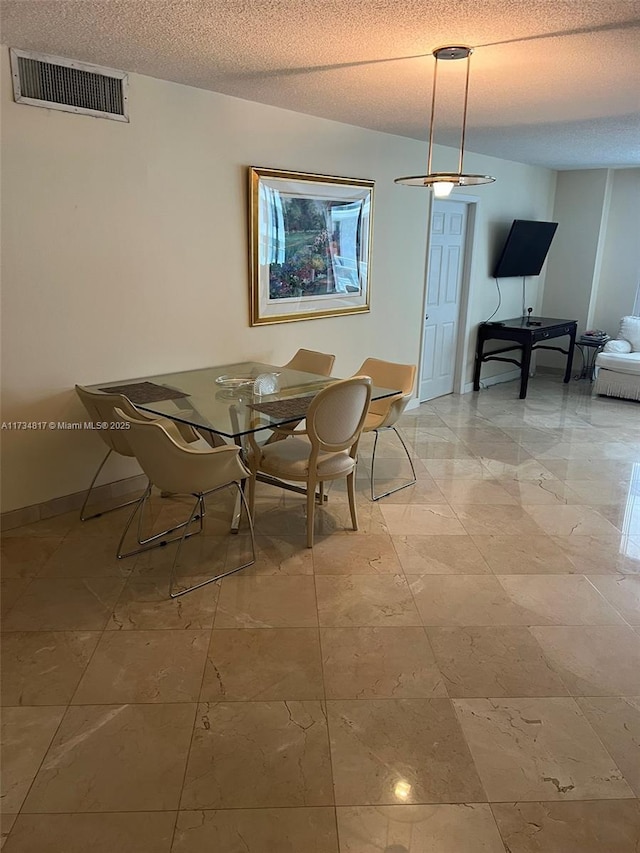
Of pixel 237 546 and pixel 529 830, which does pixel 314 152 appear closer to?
pixel 237 546

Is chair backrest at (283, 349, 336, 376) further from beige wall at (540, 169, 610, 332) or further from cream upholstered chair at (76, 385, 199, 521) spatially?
Result: beige wall at (540, 169, 610, 332)

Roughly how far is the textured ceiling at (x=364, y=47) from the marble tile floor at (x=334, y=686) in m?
2.38

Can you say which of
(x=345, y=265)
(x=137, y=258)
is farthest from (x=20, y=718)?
(x=345, y=265)

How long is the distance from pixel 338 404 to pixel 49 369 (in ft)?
5.20

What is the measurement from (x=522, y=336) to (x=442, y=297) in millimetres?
1015

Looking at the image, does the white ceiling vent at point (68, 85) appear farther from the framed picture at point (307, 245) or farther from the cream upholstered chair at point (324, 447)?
the cream upholstered chair at point (324, 447)

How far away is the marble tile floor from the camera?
172 centimetres

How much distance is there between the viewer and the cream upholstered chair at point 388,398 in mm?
3859

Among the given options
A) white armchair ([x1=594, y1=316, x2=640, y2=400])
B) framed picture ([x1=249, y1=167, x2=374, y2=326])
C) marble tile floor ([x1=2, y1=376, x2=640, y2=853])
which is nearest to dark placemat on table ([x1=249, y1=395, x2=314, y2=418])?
marble tile floor ([x1=2, y1=376, x2=640, y2=853])

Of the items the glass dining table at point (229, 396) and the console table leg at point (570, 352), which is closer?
the glass dining table at point (229, 396)

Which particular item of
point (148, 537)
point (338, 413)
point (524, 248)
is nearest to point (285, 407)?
point (338, 413)

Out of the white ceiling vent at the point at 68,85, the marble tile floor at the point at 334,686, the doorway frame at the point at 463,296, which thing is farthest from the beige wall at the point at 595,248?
the white ceiling vent at the point at 68,85

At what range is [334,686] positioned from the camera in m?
2.24

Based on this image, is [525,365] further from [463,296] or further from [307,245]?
[307,245]
